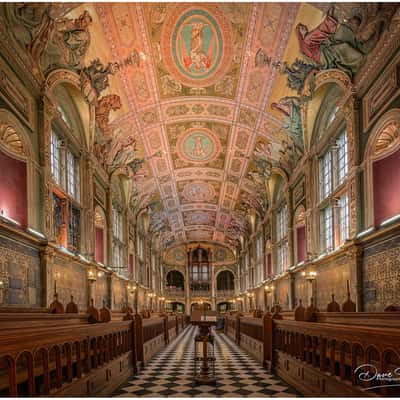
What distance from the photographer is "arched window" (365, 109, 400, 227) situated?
10.5m

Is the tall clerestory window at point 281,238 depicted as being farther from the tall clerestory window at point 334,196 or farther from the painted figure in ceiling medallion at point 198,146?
the tall clerestory window at point 334,196

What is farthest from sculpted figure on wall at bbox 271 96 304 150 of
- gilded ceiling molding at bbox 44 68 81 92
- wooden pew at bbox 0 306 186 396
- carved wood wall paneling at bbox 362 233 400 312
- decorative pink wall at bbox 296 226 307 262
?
wooden pew at bbox 0 306 186 396

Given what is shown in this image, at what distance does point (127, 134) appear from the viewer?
806 inches

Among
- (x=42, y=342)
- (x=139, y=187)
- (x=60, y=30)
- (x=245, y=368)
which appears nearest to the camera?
(x=42, y=342)

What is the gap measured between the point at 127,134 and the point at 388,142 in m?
13.2

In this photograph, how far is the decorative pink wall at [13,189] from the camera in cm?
998

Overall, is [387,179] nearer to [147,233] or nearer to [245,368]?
[245,368]

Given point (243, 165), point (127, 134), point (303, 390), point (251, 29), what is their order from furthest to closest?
point (243, 165) < point (127, 134) < point (251, 29) < point (303, 390)

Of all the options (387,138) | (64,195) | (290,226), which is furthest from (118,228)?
(387,138)

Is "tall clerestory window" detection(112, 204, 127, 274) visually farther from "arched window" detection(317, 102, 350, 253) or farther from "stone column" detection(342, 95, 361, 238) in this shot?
"stone column" detection(342, 95, 361, 238)

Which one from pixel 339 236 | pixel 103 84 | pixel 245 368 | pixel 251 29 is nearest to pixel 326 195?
pixel 339 236

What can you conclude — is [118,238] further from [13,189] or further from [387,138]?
[387,138]

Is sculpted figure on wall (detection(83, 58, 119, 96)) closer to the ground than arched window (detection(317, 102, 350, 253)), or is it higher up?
higher up

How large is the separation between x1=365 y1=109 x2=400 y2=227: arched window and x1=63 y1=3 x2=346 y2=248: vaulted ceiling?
13.7 ft
